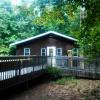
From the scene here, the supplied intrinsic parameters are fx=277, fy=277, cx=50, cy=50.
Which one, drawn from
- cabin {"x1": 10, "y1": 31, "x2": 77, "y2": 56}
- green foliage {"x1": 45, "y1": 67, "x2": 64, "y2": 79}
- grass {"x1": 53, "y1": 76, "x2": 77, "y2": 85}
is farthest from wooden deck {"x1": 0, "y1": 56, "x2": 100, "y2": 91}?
cabin {"x1": 10, "y1": 31, "x2": 77, "y2": 56}

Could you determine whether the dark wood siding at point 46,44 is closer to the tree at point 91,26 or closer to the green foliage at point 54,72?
the green foliage at point 54,72

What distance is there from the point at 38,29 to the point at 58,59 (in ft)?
78.4

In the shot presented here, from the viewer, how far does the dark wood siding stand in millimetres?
28375

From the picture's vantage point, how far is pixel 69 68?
70.4 feet

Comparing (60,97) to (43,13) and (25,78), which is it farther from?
(43,13)

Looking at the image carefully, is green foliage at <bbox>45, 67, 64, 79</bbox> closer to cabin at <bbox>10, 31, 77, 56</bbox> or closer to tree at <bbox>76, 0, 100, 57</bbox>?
tree at <bbox>76, 0, 100, 57</bbox>

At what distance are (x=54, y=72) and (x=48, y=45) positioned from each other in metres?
8.23

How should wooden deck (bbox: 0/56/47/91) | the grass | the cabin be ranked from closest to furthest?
1. wooden deck (bbox: 0/56/47/91)
2. the grass
3. the cabin

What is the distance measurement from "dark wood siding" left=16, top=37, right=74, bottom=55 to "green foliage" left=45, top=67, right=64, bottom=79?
25.2ft

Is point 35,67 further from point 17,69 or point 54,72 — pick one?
point 17,69

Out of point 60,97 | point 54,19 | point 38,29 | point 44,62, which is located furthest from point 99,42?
point 38,29

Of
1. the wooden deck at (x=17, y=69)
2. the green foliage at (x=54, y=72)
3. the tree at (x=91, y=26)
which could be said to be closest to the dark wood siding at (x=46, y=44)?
the green foliage at (x=54, y=72)

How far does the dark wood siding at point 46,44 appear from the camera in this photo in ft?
93.1

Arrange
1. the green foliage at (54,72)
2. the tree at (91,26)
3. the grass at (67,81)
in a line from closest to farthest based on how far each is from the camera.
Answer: the tree at (91,26) < the grass at (67,81) < the green foliage at (54,72)
